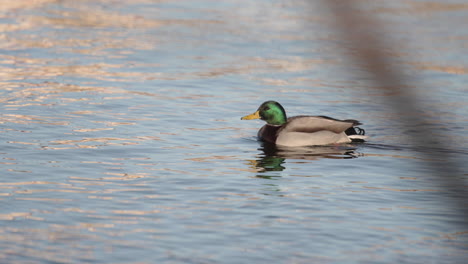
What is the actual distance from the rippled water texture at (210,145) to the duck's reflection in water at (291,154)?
0.06 metres

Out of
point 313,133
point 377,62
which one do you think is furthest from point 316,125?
point 377,62

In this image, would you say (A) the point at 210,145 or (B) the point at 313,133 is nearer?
(A) the point at 210,145

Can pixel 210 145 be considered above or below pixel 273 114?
below

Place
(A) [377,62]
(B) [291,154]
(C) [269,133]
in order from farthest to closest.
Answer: (C) [269,133], (B) [291,154], (A) [377,62]

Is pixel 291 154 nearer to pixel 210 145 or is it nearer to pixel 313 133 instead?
pixel 313 133

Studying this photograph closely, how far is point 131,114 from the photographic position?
578 inches

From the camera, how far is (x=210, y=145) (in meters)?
12.8

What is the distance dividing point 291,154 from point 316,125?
0.87 meters

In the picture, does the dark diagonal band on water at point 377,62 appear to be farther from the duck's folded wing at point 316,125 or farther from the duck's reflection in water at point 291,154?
the duck's folded wing at point 316,125

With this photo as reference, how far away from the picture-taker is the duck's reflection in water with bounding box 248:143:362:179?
11727 mm

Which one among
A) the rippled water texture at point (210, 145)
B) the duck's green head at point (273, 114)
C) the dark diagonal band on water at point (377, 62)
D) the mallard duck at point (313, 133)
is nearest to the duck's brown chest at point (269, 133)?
the mallard duck at point (313, 133)

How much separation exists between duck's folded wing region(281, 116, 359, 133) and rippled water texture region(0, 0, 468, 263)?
0.43 metres

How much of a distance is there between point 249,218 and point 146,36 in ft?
48.2

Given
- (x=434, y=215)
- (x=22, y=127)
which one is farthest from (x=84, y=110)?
(x=434, y=215)
